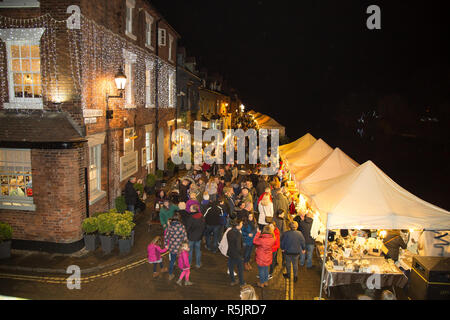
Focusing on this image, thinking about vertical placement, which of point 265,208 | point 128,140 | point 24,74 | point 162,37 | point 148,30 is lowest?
point 265,208

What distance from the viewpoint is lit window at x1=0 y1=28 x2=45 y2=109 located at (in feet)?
30.6

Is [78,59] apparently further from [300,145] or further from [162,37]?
[300,145]

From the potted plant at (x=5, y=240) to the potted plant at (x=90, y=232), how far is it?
75.7 inches

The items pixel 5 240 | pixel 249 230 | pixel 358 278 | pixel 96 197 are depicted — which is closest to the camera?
pixel 358 278

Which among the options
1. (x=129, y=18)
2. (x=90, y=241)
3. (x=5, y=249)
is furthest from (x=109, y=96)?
(x=5, y=249)

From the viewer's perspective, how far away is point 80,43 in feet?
30.3

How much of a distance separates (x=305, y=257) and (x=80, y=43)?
9.33 m

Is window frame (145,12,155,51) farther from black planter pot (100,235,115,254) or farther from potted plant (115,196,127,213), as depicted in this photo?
black planter pot (100,235,115,254)

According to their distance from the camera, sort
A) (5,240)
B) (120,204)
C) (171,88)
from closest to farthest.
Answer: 1. (5,240)
2. (120,204)
3. (171,88)

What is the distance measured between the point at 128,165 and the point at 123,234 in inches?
202

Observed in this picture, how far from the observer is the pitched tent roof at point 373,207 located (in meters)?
7.47

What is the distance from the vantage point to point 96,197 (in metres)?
10.9

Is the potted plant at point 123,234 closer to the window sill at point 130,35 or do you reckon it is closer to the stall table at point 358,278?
the stall table at point 358,278

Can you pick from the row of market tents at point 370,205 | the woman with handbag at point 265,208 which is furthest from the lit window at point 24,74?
the row of market tents at point 370,205
